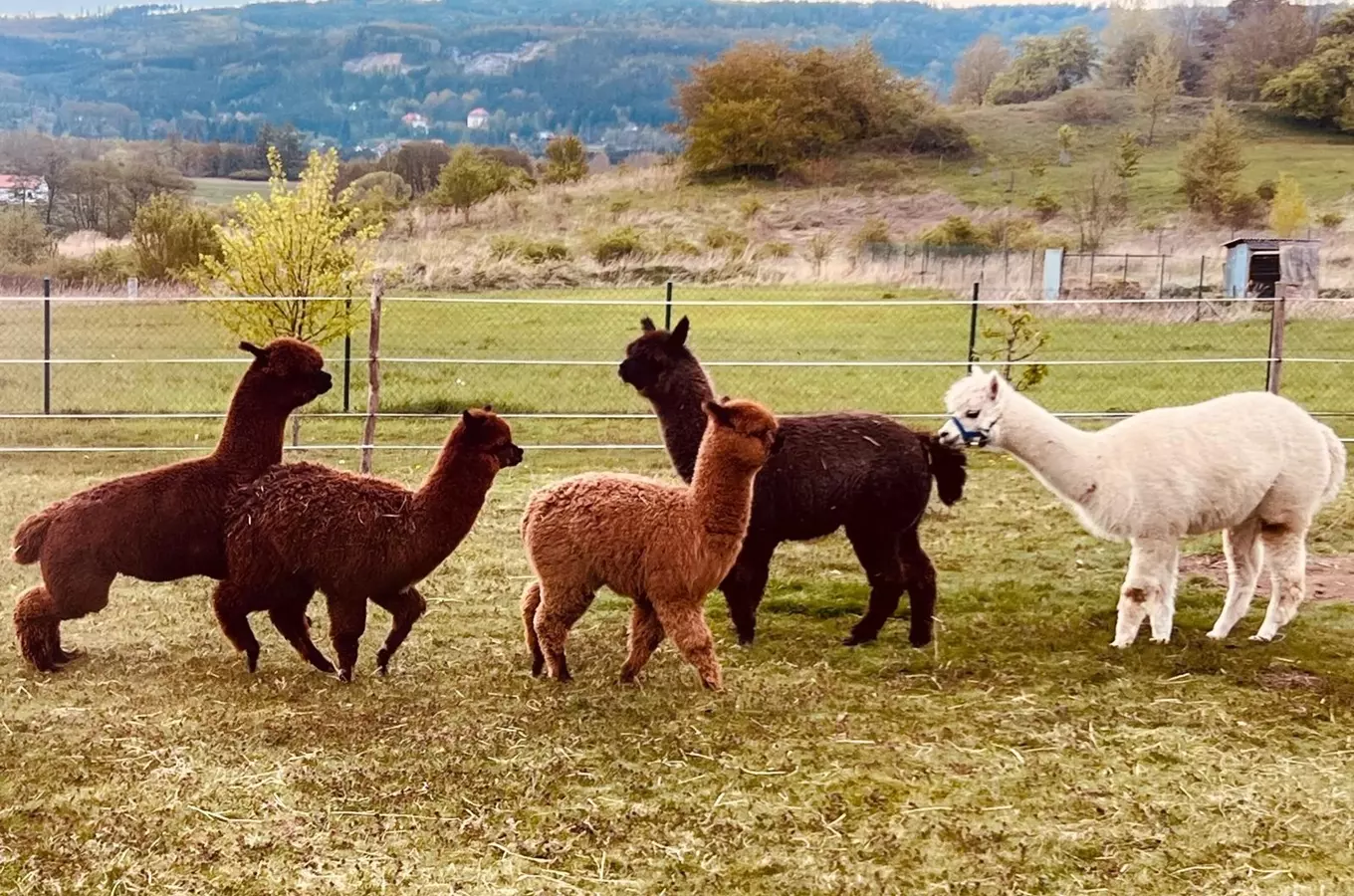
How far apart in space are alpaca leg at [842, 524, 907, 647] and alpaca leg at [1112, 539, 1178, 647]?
0.99 metres

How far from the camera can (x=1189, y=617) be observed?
5.76 metres

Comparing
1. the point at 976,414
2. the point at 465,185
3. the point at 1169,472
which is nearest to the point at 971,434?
the point at 976,414

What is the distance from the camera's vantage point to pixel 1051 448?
5.00m

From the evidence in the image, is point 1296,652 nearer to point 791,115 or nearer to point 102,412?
point 102,412

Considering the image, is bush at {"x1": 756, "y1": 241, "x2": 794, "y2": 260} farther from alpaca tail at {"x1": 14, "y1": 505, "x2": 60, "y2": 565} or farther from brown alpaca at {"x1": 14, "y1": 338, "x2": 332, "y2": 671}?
alpaca tail at {"x1": 14, "y1": 505, "x2": 60, "y2": 565}

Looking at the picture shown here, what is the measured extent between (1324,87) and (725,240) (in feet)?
101

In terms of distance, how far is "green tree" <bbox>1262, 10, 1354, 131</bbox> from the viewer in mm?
44906

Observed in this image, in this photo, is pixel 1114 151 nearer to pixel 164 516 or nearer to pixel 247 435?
pixel 247 435

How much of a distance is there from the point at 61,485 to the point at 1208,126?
36.4 m

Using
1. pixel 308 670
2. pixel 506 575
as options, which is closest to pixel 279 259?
pixel 506 575

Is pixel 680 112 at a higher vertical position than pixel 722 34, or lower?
lower

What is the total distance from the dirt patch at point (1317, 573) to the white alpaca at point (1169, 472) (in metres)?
1.02

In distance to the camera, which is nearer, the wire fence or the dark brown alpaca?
the dark brown alpaca

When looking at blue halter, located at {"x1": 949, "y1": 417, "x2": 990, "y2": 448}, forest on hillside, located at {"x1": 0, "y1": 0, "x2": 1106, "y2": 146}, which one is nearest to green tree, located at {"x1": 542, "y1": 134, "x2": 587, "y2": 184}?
forest on hillside, located at {"x1": 0, "y1": 0, "x2": 1106, "y2": 146}
